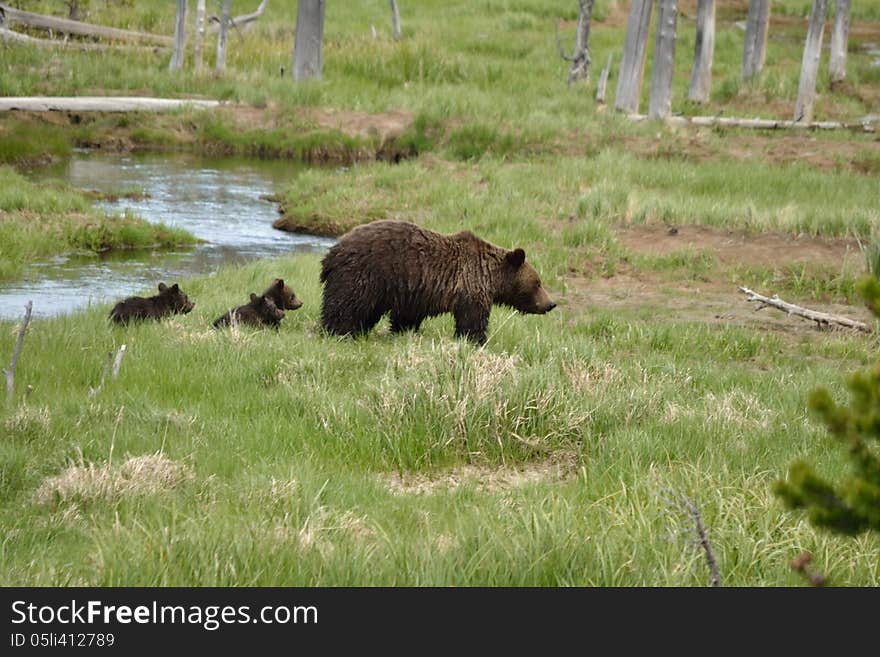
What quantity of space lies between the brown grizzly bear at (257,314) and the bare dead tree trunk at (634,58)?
703 inches

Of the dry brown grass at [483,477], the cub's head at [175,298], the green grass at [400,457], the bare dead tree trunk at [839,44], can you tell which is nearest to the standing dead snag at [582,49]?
the bare dead tree trunk at [839,44]

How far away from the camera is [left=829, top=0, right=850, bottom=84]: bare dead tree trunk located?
107ft

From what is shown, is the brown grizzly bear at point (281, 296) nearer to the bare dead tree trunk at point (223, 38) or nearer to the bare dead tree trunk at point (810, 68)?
the bare dead tree trunk at point (810, 68)

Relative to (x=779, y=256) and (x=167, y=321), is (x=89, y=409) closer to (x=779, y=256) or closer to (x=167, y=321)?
(x=167, y=321)

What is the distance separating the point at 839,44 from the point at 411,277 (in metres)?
26.8

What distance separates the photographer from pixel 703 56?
30.6m

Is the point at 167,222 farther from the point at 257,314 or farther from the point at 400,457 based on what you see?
the point at 400,457

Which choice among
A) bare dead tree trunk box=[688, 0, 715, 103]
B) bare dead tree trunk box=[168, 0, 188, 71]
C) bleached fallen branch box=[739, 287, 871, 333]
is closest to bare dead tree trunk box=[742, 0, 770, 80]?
bare dead tree trunk box=[688, 0, 715, 103]

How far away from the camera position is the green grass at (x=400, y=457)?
4957 millimetres

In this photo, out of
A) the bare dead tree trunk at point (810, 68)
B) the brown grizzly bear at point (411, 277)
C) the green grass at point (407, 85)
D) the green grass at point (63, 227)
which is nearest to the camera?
the brown grizzly bear at point (411, 277)

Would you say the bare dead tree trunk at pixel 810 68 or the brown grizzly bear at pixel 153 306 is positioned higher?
the bare dead tree trunk at pixel 810 68

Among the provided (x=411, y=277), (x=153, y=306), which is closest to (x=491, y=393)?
(x=411, y=277)

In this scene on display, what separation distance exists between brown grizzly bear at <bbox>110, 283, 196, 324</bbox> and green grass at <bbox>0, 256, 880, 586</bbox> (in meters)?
0.22

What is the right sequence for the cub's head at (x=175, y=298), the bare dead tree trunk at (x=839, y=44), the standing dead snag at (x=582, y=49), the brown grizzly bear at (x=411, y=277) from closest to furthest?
the brown grizzly bear at (x=411, y=277) → the cub's head at (x=175, y=298) → the standing dead snag at (x=582, y=49) → the bare dead tree trunk at (x=839, y=44)
